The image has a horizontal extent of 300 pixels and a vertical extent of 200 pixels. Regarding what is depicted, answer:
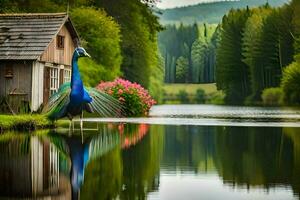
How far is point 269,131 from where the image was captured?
26766mm

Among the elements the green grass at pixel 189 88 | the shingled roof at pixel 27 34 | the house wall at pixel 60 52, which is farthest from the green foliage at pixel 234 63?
the shingled roof at pixel 27 34

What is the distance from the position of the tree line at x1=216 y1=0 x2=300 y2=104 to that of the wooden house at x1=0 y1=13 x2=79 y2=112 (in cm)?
4901

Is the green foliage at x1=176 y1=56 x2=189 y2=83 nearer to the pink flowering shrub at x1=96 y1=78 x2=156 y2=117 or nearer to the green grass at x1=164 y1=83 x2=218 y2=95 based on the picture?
the green grass at x1=164 y1=83 x2=218 y2=95

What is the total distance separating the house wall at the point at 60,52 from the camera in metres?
32.0

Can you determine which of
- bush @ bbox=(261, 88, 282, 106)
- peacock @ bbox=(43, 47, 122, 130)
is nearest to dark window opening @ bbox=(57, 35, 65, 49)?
peacock @ bbox=(43, 47, 122, 130)

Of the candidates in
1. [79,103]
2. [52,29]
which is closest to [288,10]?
[52,29]

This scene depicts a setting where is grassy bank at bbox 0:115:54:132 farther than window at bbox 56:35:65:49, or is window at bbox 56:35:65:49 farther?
window at bbox 56:35:65:49

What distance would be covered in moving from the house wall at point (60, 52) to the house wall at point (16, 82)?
37.4 inches

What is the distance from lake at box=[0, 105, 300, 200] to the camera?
36.5 feet

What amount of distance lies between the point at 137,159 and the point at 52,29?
56.3ft

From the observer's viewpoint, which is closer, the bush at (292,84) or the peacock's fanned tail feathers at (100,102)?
the peacock's fanned tail feathers at (100,102)

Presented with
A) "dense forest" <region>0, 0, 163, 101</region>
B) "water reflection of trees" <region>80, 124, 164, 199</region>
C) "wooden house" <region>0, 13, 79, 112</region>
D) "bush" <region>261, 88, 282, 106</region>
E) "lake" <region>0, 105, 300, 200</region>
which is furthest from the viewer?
"bush" <region>261, 88, 282, 106</region>

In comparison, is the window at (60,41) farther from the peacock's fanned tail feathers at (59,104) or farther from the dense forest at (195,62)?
Answer: the dense forest at (195,62)

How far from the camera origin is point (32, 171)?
13.6 metres
